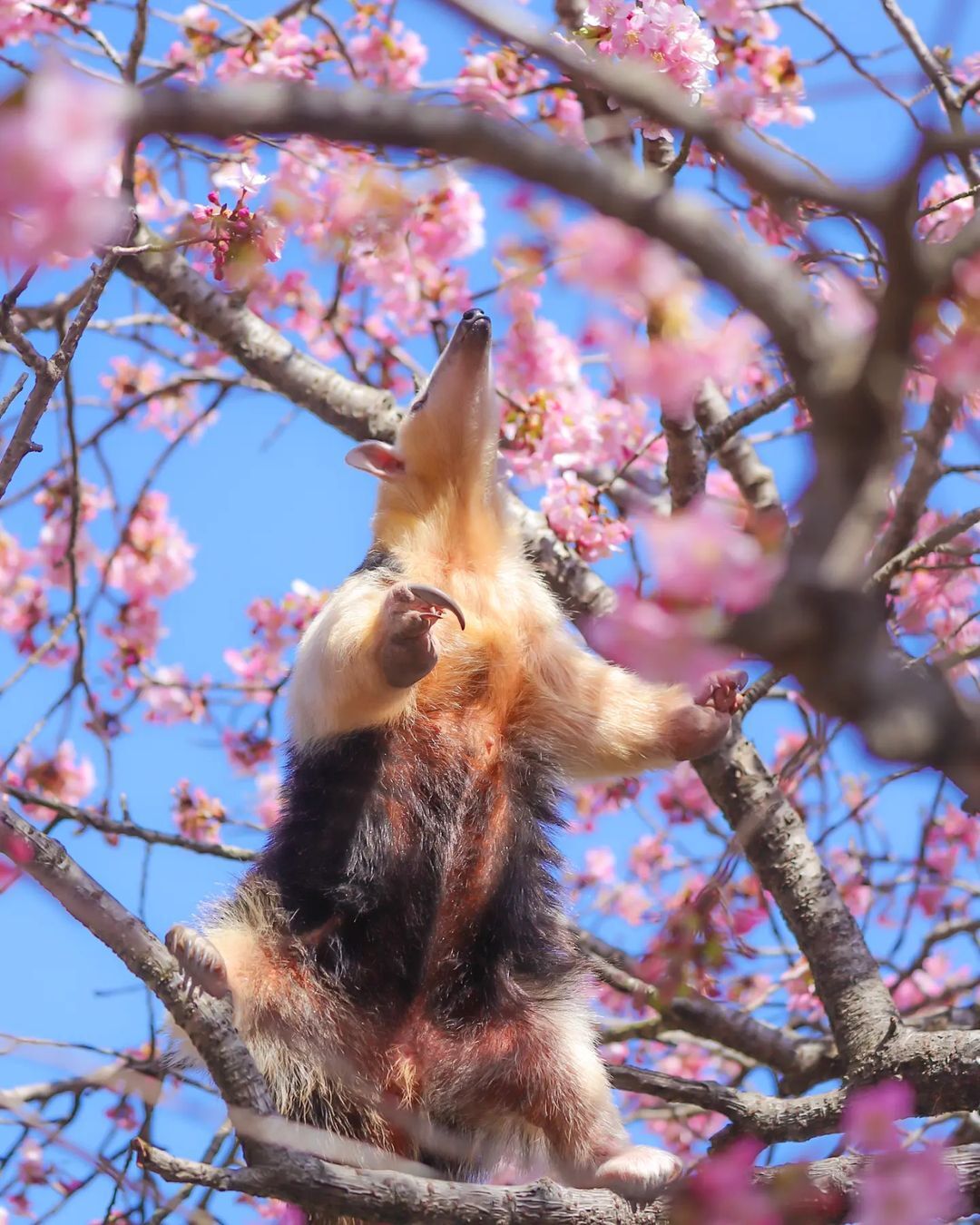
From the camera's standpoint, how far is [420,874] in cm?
367

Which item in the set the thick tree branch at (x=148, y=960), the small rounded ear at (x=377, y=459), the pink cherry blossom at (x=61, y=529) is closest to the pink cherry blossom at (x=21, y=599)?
the pink cherry blossom at (x=61, y=529)

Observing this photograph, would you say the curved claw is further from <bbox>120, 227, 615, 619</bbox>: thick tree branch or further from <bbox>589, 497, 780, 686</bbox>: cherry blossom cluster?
<bbox>589, 497, 780, 686</bbox>: cherry blossom cluster

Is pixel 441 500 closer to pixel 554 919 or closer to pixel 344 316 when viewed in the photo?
pixel 554 919

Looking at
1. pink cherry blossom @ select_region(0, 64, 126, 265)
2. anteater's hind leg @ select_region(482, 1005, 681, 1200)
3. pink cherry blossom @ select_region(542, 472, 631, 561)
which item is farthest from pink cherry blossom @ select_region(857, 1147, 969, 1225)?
pink cherry blossom @ select_region(542, 472, 631, 561)

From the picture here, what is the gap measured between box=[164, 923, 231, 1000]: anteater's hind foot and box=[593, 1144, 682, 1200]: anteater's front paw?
1.06 metres

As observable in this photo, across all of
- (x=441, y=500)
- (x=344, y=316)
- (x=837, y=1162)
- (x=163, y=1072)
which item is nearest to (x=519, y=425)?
(x=441, y=500)

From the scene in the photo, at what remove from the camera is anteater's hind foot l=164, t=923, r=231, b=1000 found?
317cm

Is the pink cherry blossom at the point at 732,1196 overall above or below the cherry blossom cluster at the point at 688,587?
below

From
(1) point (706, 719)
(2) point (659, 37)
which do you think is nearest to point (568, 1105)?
(1) point (706, 719)

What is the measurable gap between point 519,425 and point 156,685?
7.08ft

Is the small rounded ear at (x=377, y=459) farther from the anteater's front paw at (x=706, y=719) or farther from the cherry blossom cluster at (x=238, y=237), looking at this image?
the anteater's front paw at (x=706, y=719)

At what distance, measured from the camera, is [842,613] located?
1.10m

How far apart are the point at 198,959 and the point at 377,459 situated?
203 centimetres

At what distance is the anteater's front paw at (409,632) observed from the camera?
3428 mm
